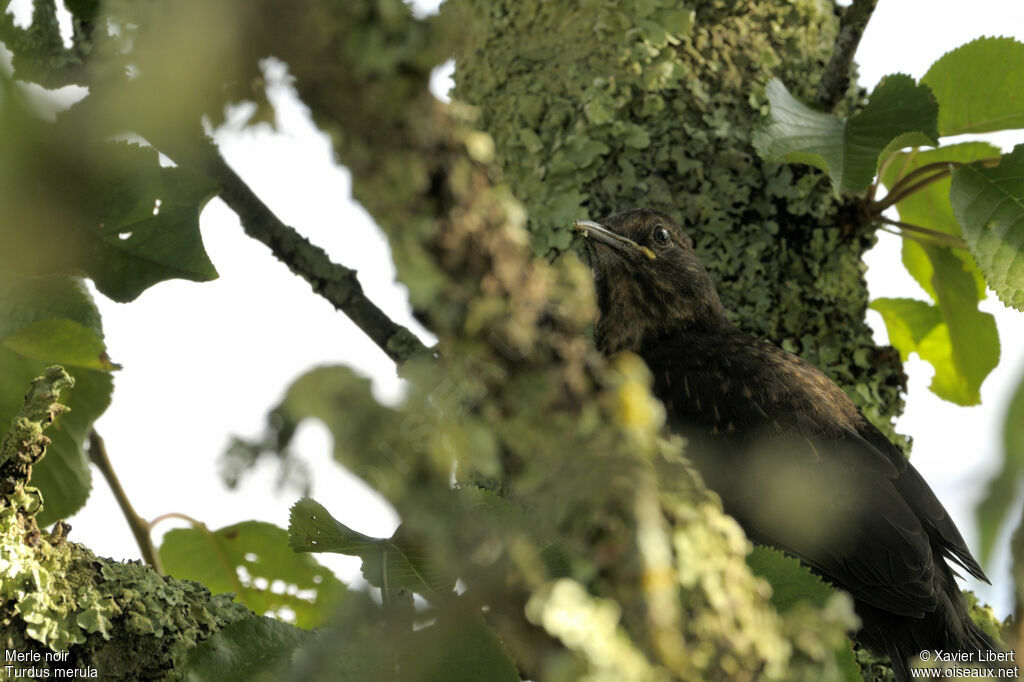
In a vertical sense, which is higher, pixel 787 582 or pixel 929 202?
pixel 929 202

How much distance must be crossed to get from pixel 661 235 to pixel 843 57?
0.74 metres

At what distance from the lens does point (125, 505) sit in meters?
2.17

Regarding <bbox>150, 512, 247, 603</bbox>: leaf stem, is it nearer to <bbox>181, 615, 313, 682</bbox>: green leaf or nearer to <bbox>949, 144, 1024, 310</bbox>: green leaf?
<bbox>181, 615, 313, 682</bbox>: green leaf

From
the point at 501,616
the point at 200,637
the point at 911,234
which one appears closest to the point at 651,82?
the point at 911,234

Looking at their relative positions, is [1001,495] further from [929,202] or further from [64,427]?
[929,202]

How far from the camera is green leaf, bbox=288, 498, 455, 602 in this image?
1.28 m

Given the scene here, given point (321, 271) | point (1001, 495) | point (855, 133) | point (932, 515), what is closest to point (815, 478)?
point (932, 515)

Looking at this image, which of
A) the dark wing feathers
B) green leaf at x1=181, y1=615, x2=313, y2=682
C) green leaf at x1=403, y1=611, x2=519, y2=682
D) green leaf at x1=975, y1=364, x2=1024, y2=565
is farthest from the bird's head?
green leaf at x1=975, y1=364, x2=1024, y2=565

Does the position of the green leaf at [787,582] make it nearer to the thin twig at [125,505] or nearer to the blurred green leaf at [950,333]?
the thin twig at [125,505]

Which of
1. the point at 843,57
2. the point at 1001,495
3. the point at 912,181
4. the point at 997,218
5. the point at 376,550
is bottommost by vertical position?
the point at 1001,495

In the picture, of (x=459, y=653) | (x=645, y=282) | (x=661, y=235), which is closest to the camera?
(x=459, y=653)

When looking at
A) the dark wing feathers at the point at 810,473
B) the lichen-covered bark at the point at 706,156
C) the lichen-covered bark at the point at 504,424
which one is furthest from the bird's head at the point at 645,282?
the lichen-covered bark at the point at 504,424

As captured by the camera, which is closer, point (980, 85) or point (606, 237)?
point (980, 85)

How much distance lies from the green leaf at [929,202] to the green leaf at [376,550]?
6.76 ft
